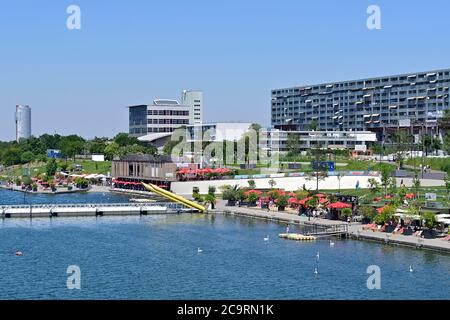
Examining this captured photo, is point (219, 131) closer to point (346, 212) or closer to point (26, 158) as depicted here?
point (26, 158)

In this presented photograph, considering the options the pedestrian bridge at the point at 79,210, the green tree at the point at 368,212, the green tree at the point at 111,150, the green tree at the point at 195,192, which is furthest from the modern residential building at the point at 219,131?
the green tree at the point at 368,212

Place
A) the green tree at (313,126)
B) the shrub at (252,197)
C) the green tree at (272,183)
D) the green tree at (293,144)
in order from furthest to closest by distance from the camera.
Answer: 1. the green tree at (313,126)
2. the green tree at (293,144)
3. the green tree at (272,183)
4. the shrub at (252,197)

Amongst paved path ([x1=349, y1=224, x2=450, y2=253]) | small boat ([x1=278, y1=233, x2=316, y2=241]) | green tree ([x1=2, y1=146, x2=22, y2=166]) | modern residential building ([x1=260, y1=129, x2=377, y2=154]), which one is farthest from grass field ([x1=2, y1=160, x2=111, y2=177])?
paved path ([x1=349, y1=224, x2=450, y2=253])

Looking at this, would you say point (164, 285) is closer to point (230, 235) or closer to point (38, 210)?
point (230, 235)

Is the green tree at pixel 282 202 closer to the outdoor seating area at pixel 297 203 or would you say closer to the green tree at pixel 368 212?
the outdoor seating area at pixel 297 203

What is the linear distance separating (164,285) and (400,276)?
11.3 metres

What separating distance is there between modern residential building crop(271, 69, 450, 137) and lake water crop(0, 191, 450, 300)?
75052mm

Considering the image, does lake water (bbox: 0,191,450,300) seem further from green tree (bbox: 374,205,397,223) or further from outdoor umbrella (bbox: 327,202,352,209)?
outdoor umbrella (bbox: 327,202,352,209)

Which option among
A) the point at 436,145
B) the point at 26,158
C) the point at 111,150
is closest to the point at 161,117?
the point at 111,150

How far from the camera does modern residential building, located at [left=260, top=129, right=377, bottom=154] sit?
407 feet

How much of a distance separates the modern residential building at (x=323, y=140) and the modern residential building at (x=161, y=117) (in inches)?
1014

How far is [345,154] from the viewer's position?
11350 cm

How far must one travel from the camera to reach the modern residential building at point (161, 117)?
473 feet

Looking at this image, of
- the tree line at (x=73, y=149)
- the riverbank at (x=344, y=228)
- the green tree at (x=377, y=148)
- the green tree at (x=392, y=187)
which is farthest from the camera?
the tree line at (x=73, y=149)
